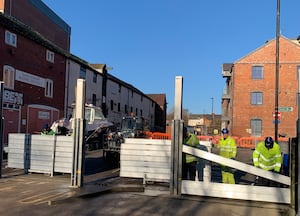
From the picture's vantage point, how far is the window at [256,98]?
4859 cm

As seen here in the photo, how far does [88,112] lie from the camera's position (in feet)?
76.1

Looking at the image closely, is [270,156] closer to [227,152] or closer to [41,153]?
[227,152]

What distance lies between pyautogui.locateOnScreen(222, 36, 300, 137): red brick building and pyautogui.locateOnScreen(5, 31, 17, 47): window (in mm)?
32471

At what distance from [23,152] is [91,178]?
102 inches

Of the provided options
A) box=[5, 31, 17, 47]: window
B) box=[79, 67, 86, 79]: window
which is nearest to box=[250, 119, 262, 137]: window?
box=[79, 67, 86, 79]: window

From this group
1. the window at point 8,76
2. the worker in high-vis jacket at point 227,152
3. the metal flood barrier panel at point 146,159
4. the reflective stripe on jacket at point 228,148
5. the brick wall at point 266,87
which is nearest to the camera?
the worker in high-vis jacket at point 227,152

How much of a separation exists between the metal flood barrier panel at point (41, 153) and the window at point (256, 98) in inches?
1582

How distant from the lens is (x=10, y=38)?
24.2 meters

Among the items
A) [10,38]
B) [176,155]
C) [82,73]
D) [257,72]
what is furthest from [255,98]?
[176,155]

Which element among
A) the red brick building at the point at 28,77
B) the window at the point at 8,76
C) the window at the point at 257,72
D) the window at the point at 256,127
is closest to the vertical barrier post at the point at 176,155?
the red brick building at the point at 28,77

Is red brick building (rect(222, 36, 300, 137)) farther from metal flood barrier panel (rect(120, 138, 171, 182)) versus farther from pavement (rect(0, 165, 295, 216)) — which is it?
pavement (rect(0, 165, 295, 216))

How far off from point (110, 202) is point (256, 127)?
1668 inches

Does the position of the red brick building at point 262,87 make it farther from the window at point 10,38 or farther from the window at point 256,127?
the window at point 10,38

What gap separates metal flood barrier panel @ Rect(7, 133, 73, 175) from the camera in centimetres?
1210
